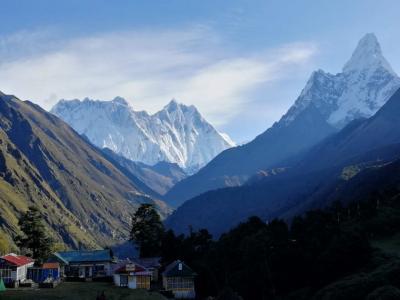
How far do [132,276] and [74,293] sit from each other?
22.6m

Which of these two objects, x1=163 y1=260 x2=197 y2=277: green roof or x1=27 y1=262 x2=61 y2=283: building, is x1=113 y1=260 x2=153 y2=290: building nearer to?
x1=163 y1=260 x2=197 y2=277: green roof

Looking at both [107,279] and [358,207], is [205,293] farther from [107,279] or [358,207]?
[358,207]

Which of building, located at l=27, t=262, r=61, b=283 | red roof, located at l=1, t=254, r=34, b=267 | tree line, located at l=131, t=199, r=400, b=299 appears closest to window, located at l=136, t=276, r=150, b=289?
tree line, located at l=131, t=199, r=400, b=299

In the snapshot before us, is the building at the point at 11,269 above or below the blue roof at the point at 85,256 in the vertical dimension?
below

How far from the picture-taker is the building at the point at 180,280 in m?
113

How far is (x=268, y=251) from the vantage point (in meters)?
105

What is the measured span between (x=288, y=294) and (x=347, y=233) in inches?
546

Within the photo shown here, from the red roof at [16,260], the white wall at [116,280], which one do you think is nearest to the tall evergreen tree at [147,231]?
the white wall at [116,280]

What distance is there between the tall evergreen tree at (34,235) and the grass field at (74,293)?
32599mm

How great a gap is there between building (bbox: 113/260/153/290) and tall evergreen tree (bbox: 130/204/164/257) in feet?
106

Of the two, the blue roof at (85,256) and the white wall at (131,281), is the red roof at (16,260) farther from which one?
the white wall at (131,281)

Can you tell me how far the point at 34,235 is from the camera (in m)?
138

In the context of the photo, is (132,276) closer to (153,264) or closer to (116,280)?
(116,280)

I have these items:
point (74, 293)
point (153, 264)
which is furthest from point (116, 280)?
point (74, 293)
